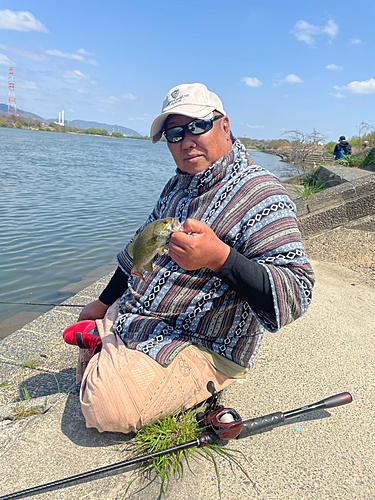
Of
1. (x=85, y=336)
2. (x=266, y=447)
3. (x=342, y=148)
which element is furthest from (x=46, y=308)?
(x=342, y=148)

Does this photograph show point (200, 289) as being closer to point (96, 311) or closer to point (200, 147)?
point (200, 147)

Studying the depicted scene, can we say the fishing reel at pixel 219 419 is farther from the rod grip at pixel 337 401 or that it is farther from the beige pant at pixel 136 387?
the rod grip at pixel 337 401

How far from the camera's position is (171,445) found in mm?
2141

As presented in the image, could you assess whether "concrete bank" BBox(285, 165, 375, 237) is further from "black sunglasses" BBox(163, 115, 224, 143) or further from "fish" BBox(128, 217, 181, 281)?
"fish" BBox(128, 217, 181, 281)

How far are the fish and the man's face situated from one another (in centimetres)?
62

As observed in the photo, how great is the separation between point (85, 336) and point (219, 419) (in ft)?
3.61

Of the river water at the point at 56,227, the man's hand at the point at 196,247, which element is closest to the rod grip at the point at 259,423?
the man's hand at the point at 196,247

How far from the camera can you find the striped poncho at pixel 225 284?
2.06 m

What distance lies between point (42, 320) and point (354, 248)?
5.04 metres

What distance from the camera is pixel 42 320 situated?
453 centimetres

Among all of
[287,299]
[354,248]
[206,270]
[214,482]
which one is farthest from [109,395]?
[354,248]

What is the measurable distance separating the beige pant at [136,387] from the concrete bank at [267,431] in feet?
0.68

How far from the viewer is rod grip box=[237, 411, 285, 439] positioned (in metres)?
2.21

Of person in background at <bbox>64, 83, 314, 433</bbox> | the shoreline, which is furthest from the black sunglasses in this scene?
the shoreline
